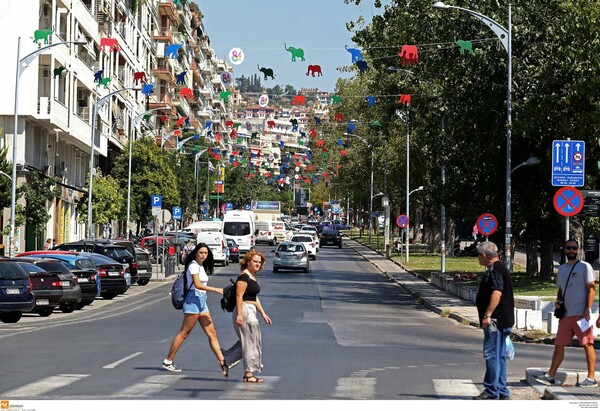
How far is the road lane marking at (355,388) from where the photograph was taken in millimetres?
13867

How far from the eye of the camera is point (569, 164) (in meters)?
27.1

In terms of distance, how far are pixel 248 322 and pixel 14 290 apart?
1300 cm

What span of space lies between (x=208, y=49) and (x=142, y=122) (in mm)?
81021

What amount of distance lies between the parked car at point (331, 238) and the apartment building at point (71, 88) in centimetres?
1786

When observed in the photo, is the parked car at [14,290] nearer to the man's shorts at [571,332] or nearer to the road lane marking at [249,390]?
the road lane marking at [249,390]

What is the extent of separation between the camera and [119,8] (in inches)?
3374

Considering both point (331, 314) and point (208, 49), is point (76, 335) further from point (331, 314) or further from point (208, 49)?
point (208, 49)

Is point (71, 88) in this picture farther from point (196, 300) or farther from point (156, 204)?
point (196, 300)

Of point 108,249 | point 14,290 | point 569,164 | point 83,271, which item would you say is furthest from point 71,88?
point 569,164

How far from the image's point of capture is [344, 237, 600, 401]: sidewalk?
46.6 ft

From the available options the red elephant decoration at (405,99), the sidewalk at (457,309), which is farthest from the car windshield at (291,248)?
the red elephant decoration at (405,99)

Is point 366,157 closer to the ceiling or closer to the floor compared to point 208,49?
closer to the floor

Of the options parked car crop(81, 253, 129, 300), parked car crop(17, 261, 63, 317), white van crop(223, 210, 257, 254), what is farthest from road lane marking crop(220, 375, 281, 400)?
white van crop(223, 210, 257, 254)
